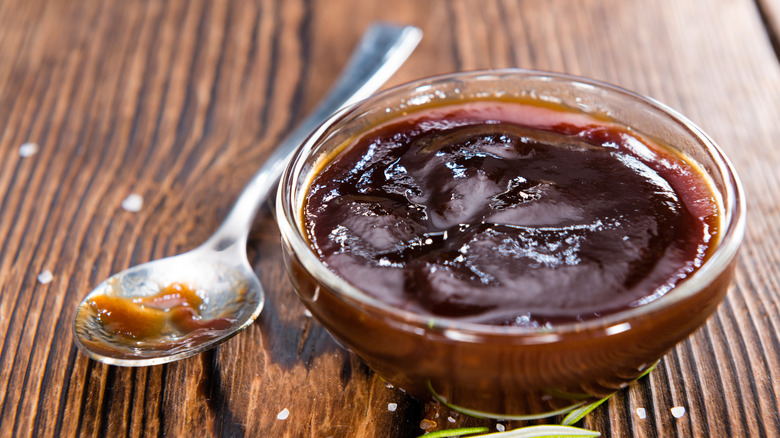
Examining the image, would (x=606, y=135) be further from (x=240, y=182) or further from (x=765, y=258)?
(x=240, y=182)

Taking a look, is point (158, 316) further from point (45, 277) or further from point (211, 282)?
point (45, 277)

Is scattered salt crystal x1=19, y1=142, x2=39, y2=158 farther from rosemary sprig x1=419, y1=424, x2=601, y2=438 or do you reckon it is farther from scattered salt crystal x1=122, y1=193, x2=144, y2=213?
rosemary sprig x1=419, y1=424, x2=601, y2=438

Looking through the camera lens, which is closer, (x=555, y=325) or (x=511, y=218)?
(x=555, y=325)

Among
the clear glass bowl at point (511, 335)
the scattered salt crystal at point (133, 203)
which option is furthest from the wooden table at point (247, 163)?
the clear glass bowl at point (511, 335)

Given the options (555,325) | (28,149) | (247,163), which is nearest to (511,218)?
(555,325)

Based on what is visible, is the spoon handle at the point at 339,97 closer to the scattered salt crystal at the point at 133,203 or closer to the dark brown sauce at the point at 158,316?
the dark brown sauce at the point at 158,316

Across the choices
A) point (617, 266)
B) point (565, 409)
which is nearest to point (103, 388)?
point (565, 409)
